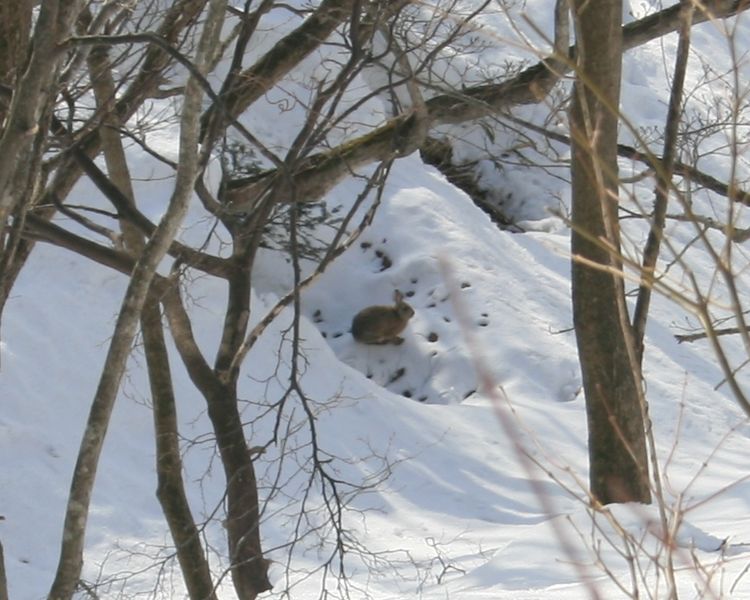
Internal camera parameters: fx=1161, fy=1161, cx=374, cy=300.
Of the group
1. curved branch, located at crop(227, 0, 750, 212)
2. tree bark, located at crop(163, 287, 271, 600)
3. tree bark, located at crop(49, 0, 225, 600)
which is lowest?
tree bark, located at crop(49, 0, 225, 600)

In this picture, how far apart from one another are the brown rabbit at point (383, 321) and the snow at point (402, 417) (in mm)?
282

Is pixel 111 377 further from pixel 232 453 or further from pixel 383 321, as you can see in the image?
pixel 383 321

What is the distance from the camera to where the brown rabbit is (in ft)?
37.0

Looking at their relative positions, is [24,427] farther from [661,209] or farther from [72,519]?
[72,519]

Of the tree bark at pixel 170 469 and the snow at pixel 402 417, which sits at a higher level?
the snow at pixel 402 417

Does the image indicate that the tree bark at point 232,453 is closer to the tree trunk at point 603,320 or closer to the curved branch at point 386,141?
the curved branch at point 386,141

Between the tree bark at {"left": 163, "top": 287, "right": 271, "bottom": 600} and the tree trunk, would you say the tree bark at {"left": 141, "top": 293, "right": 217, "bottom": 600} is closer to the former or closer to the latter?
the tree bark at {"left": 163, "top": 287, "right": 271, "bottom": 600}

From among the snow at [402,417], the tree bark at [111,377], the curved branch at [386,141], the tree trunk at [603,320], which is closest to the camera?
the tree bark at [111,377]

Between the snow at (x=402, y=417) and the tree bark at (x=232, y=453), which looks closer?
the tree bark at (x=232, y=453)

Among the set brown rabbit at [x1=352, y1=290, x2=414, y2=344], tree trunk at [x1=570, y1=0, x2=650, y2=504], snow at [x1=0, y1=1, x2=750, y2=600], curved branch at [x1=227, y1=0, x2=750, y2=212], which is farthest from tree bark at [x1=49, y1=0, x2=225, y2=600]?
brown rabbit at [x1=352, y1=290, x2=414, y2=344]

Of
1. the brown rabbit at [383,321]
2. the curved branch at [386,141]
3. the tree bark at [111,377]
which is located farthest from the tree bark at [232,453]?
the brown rabbit at [383,321]

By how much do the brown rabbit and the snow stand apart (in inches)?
11.1

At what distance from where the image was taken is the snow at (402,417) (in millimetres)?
6758

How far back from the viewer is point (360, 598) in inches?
253
